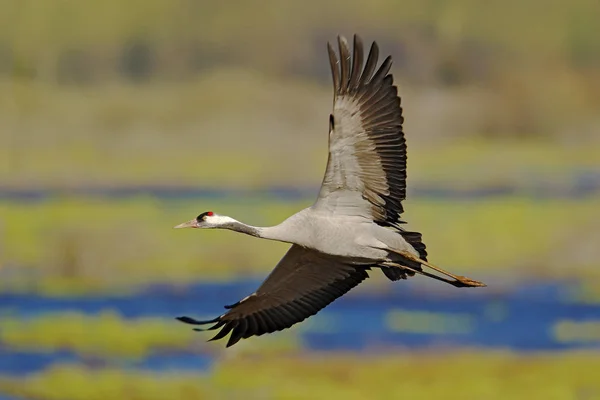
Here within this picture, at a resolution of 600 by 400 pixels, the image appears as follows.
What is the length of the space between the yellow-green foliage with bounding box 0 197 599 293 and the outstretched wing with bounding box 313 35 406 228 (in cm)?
2197

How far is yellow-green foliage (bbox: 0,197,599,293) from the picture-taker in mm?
38656

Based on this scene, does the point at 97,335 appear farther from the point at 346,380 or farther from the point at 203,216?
the point at 203,216

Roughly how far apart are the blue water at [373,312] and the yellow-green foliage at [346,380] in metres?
0.85

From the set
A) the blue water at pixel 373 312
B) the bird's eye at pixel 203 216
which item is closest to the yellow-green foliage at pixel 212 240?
the blue water at pixel 373 312

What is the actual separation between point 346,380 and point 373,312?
8.26 m

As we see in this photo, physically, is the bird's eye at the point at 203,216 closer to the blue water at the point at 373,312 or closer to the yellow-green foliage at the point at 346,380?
the yellow-green foliage at the point at 346,380

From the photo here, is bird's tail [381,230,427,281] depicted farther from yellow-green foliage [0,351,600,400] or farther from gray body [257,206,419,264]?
yellow-green foliage [0,351,600,400]

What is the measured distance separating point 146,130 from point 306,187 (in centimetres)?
927

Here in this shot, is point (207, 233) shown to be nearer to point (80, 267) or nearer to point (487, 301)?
point (80, 267)

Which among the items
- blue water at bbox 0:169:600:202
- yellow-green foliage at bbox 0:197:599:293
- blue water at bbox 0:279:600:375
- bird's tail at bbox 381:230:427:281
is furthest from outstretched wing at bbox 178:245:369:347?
blue water at bbox 0:169:600:202

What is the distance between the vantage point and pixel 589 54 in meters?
59.9

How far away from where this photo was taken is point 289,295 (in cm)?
1589

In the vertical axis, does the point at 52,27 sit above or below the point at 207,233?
above

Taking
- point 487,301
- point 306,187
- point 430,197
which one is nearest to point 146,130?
point 306,187
